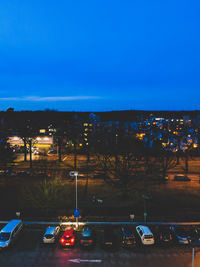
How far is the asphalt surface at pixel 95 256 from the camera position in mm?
11055

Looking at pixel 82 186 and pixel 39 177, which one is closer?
pixel 82 186

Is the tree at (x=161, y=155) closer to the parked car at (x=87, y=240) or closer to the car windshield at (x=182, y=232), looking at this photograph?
the car windshield at (x=182, y=232)

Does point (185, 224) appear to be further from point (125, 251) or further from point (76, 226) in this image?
point (76, 226)

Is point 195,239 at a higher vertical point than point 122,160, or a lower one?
lower

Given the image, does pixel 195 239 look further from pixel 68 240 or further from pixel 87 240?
pixel 68 240

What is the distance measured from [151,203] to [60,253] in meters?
9.74

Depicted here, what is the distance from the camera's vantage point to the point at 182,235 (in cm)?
1271

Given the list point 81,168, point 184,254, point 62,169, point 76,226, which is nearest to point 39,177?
point 62,169

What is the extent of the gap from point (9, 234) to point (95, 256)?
5.42 meters

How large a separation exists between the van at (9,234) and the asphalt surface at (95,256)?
0.39m

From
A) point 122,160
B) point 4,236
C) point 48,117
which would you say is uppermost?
point 48,117

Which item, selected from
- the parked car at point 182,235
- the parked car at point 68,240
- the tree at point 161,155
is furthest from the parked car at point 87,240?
the tree at point 161,155

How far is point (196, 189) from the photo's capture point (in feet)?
73.1

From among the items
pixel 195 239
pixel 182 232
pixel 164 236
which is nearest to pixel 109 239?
pixel 164 236
